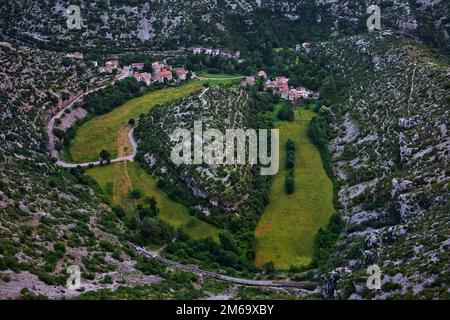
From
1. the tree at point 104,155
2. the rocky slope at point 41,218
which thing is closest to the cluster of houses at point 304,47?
the rocky slope at point 41,218

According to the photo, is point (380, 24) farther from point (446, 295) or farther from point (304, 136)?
point (446, 295)

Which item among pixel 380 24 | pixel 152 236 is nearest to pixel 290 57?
pixel 380 24

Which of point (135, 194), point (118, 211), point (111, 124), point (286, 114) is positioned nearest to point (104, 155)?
point (135, 194)

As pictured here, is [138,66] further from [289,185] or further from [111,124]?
[289,185]

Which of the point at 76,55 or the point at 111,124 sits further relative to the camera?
the point at 76,55

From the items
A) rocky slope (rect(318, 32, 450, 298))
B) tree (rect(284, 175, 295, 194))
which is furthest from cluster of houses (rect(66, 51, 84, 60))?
tree (rect(284, 175, 295, 194))

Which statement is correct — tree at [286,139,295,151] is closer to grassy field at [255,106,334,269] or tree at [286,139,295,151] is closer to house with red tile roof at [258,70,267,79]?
grassy field at [255,106,334,269]
